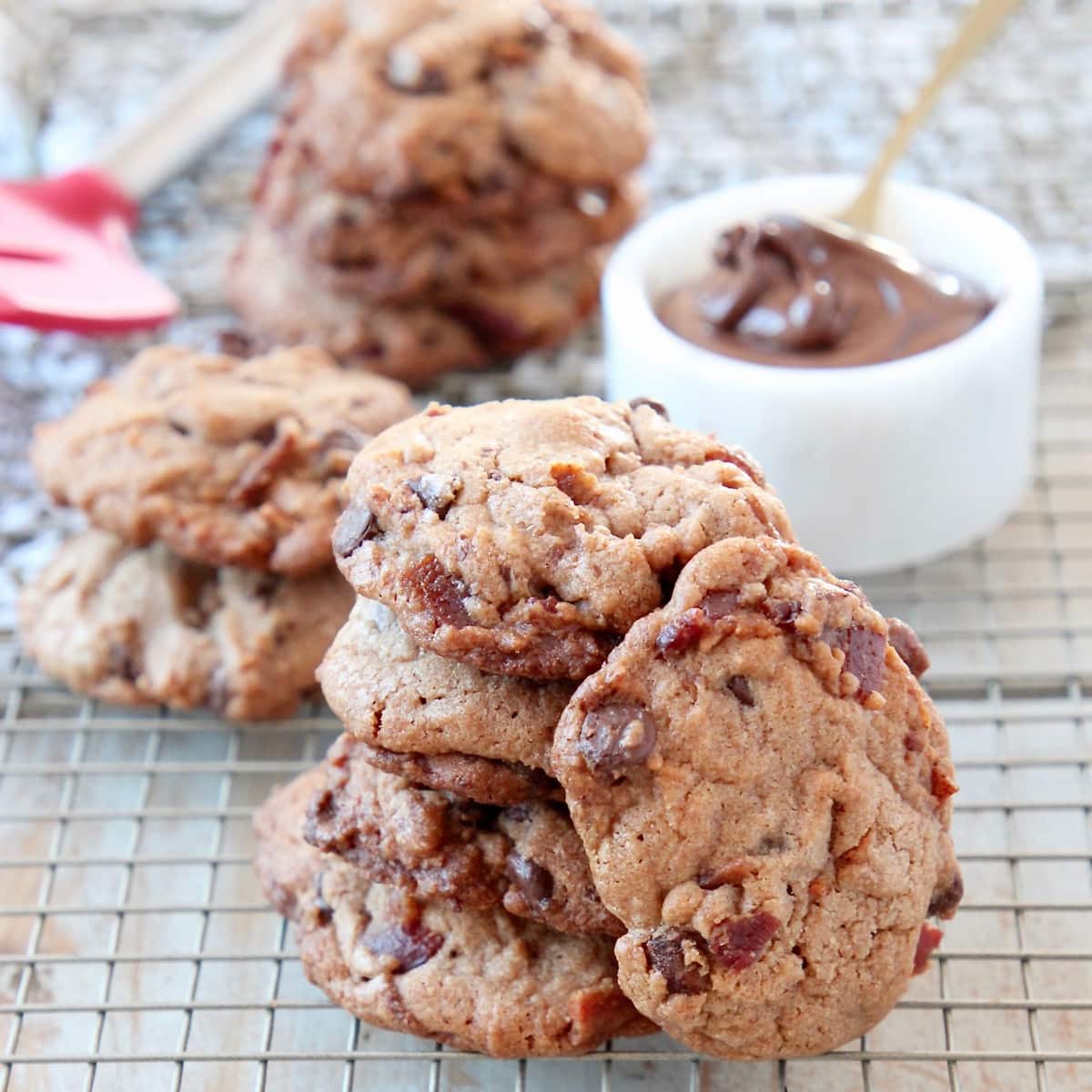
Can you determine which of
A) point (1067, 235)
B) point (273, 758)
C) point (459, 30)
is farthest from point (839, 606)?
point (1067, 235)

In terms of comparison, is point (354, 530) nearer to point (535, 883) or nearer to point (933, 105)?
point (535, 883)

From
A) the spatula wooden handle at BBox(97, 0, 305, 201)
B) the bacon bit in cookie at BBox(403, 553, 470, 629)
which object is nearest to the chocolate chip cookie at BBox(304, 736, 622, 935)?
the bacon bit in cookie at BBox(403, 553, 470, 629)

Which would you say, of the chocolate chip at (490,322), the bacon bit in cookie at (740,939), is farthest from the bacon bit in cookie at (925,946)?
the chocolate chip at (490,322)

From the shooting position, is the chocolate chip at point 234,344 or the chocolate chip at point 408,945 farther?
the chocolate chip at point 234,344

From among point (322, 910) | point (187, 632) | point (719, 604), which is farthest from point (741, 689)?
point (187, 632)

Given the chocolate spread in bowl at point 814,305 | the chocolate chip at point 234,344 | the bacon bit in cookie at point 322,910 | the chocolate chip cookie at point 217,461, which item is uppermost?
the chocolate spread in bowl at point 814,305

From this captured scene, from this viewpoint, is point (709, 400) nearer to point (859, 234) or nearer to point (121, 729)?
point (859, 234)

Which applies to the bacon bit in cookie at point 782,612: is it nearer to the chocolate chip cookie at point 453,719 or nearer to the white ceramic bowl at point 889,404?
the chocolate chip cookie at point 453,719
